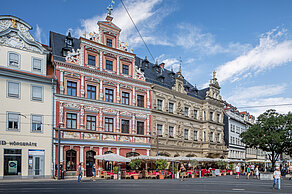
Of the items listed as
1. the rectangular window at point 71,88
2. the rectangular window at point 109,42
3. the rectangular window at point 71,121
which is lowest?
the rectangular window at point 71,121

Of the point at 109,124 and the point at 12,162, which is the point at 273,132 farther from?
the point at 12,162

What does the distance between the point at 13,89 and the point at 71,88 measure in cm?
615

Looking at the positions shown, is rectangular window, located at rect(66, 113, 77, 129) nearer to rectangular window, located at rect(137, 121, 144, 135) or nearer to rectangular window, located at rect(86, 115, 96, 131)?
rectangular window, located at rect(86, 115, 96, 131)

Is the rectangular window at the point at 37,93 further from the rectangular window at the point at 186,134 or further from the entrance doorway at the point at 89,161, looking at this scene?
the rectangular window at the point at 186,134

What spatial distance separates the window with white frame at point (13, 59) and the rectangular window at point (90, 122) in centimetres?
934

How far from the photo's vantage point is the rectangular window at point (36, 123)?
3146 cm

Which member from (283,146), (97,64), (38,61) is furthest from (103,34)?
(283,146)

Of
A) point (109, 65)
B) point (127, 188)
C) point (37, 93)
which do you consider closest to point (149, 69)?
point (109, 65)

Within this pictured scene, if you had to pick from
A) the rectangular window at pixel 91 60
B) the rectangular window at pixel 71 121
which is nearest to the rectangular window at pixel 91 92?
the rectangular window at pixel 91 60

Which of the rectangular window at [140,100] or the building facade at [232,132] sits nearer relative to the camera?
the rectangular window at [140,100]

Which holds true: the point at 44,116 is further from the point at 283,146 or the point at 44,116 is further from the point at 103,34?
the point at 283,146

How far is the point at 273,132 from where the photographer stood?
4475 cm

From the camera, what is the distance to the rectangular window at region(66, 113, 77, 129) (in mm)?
33969

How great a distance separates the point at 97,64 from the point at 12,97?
1046cm
